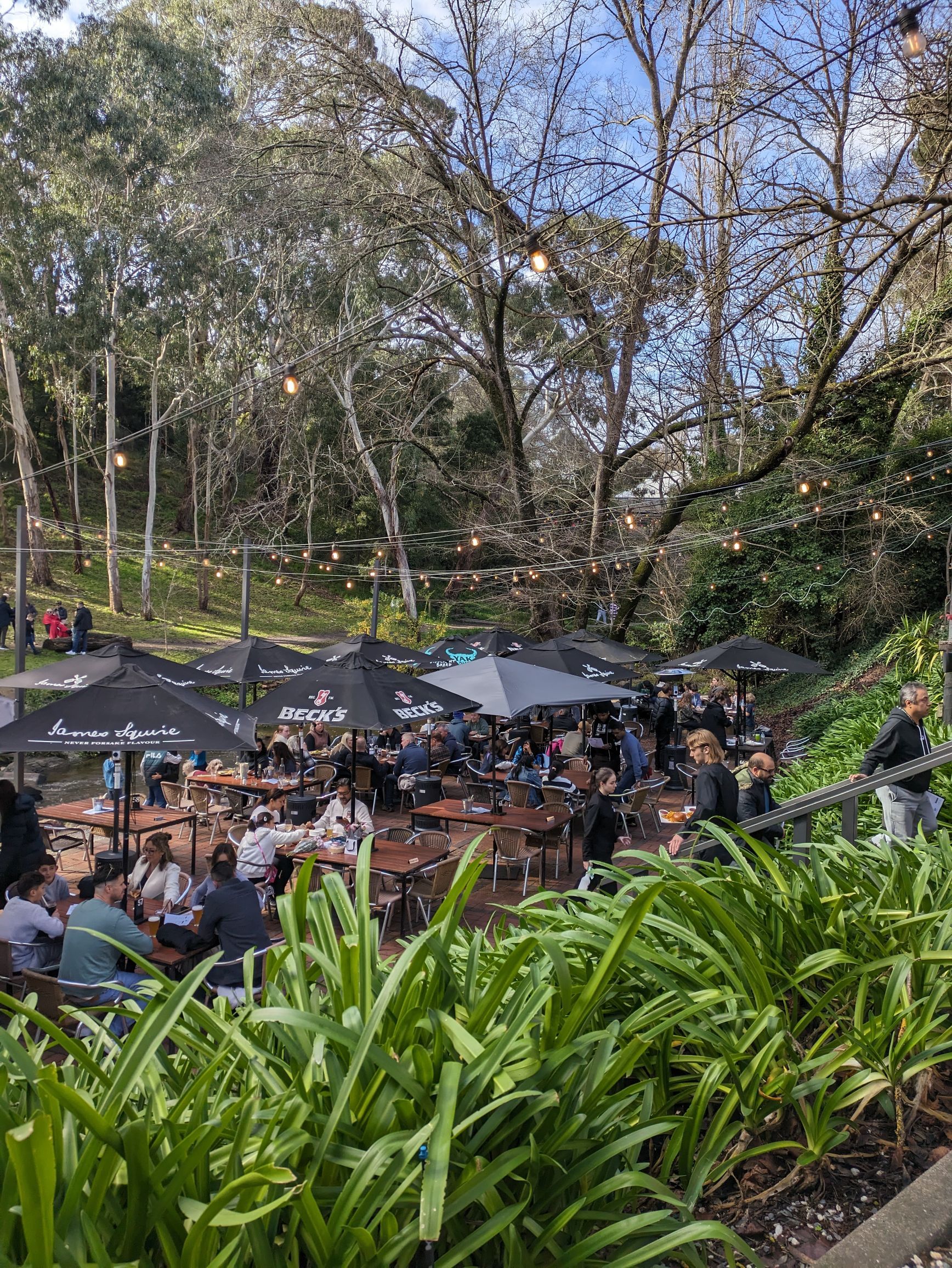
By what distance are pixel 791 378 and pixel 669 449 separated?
5.35m

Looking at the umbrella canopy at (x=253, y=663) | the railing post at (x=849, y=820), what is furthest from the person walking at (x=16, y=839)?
the railing post at (x=849, y=820)

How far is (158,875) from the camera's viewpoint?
24.0 feet

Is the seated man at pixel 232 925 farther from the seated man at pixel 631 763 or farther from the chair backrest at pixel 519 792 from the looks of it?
the seated man at pixel 631 763

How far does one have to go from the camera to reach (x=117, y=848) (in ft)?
29.4

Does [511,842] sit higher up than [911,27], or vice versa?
[911,27]

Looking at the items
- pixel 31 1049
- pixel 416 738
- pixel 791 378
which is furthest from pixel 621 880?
pixel 791 378

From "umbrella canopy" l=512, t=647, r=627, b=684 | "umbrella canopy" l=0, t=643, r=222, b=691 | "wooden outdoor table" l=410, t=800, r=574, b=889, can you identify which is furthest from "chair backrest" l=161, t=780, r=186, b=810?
"umbrella canopy" l=512, t=647, r=627, b=684

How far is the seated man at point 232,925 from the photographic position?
5801 millimetres

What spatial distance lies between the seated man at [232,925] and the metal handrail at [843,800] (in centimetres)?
349

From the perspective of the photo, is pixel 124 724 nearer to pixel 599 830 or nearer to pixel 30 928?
pixel 30 928

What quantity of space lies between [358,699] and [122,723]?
2.50 metres

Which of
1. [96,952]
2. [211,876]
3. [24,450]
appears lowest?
[96,952]

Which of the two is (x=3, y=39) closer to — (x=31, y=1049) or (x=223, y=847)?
(x=223, y=847)

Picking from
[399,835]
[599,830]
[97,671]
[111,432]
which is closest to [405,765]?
[399,835]
